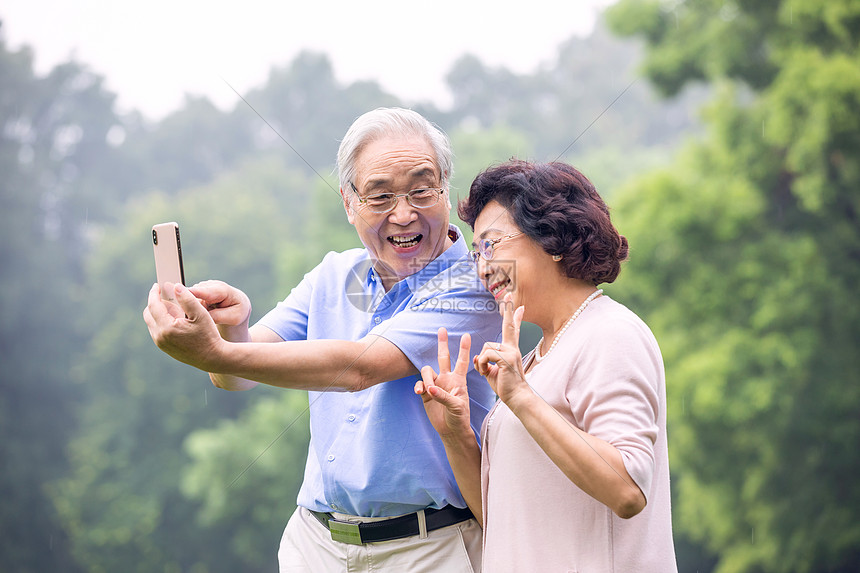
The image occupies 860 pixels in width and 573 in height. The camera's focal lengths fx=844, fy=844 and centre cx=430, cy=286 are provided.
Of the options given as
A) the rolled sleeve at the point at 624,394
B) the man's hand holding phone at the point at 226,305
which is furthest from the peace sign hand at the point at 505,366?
the man's hand holding phone at the point at 226,305

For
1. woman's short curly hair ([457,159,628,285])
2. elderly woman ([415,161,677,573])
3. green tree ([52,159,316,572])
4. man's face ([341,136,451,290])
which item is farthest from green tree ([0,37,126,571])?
woman's short curly hair ([457,159,628,285])

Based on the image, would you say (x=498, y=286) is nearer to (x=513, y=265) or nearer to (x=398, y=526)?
(x=513, y=265)

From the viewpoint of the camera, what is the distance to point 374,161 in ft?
6.73

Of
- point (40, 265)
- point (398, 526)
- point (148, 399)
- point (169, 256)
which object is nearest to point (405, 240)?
point (169, 256)

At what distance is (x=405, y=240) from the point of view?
2.09m

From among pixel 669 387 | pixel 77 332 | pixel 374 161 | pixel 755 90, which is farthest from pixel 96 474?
pixel 374 161

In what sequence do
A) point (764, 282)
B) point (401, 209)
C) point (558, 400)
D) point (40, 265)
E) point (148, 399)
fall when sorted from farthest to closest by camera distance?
1. point (40, 265)
2. point (148, 399)
3. point (764, 282)
4. point (401, 209)
5. point (558, 400)

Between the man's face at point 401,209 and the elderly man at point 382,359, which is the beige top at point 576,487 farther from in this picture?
the man's face at point 401,209

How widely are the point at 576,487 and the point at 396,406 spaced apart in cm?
50

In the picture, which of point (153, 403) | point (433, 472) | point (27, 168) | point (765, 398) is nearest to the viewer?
point (433, 472)

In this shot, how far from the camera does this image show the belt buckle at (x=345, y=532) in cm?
199

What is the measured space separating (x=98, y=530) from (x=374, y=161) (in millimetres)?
19285

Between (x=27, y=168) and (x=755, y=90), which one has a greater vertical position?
(x=27, y=168)

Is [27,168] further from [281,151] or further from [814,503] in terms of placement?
[814,503]
